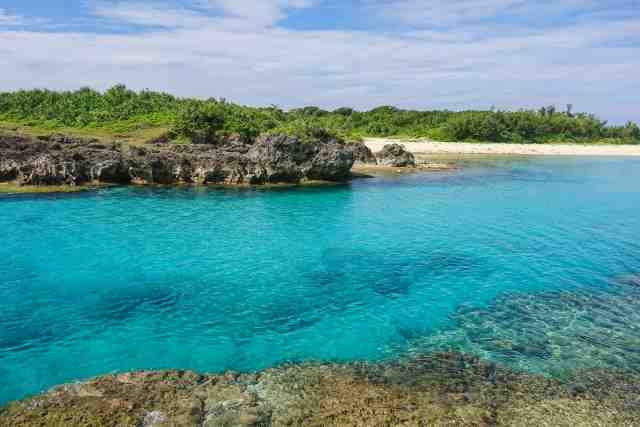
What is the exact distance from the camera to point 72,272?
22.7m

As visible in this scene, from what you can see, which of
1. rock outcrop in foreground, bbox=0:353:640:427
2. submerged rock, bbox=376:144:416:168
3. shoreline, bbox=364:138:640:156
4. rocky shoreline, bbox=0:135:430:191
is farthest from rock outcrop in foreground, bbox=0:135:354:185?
shoreline, bbox=364:138:640:156

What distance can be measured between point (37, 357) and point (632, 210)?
44.3 metres

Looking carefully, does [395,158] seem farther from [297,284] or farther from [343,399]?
[343,399]

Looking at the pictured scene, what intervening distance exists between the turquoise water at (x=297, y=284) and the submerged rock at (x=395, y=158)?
2732 centimetres

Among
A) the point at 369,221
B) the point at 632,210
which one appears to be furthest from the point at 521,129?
the point at 369,221

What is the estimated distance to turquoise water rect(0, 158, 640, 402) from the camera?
15891 millimetres

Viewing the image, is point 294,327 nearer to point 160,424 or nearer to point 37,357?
point 160,424

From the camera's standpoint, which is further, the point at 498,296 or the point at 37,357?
the point at 498,296

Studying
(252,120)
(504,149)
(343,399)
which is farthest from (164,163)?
(504,149)

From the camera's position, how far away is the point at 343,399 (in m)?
12.9

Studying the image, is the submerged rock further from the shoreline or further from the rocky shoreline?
the shoreline

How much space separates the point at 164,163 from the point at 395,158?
32856mm

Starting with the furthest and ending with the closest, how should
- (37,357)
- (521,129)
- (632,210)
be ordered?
(521,129) < (632,210) < (37,357)

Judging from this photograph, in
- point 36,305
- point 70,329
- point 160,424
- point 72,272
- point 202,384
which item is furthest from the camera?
point 72,272
